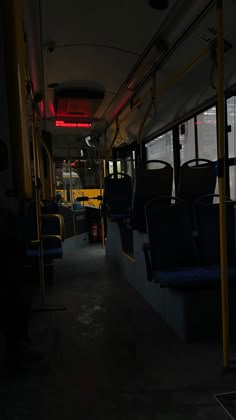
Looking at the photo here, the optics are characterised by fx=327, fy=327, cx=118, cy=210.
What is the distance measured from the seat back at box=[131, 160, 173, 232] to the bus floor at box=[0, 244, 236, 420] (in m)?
0.92

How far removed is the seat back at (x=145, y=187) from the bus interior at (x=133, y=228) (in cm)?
1

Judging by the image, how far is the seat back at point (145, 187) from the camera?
3.54m

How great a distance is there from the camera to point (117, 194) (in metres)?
5.83

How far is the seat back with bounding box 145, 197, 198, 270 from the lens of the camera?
2.91 meters

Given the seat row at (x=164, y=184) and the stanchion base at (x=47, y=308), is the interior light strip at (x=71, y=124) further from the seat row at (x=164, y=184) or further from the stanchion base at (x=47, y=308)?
the stanchion base at (x=47, y=308)

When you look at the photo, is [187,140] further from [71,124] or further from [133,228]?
[71,124]

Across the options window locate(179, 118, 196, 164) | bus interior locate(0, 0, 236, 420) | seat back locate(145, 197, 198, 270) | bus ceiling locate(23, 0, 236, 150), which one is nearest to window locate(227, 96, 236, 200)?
bus interior locate(0, 0, 236, 420)

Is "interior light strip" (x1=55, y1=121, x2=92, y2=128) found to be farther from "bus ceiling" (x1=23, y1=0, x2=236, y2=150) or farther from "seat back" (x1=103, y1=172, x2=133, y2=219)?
"seat back" (x1=103, y1=172, x2=133, y2=219)

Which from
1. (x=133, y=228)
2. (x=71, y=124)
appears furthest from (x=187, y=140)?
(x=71, y=124)

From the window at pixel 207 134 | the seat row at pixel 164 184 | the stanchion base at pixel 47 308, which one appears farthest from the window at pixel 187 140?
the stanchion base at pixel 47 308

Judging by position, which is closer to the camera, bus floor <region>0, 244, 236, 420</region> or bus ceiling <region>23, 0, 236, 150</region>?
bus floor <region>0, 244, 236, 420</region>

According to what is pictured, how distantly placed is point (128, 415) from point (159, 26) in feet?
9.75

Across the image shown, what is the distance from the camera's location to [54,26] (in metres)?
2.96

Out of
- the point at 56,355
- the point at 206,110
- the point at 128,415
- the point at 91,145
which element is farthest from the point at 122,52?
the point at 91,145
